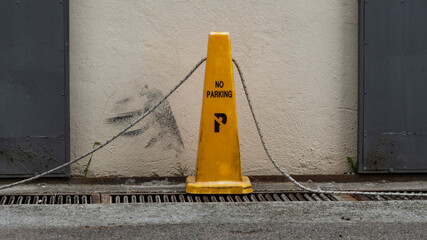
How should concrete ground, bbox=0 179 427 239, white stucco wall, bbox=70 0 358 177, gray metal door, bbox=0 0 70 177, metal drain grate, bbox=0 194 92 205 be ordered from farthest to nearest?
white stucco wall, bbox=70 0 358 177
gray metal door, bbox=0 0 70 177
metal drain grate, bbox=0 194 92 205
concrete ground, bbox=0 179 427 239

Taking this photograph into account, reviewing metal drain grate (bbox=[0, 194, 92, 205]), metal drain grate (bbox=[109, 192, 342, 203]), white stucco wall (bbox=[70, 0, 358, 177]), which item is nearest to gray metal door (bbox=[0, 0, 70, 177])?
white stucco wall (bbox=[70, 0, 358, 177])

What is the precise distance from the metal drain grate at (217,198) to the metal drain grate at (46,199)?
22 centimetres

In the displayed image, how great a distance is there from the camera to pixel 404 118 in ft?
17.6

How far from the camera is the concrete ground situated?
12.2 feet

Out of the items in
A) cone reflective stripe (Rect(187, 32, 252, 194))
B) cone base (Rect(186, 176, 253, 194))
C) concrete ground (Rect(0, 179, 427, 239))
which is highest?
cone reflective stripe (Rect(187, 32, 252, 194))

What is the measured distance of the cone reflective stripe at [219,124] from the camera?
189 inches

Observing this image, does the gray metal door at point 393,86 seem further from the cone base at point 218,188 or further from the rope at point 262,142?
the cone base at point 218,188

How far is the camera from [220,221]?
13.2 feet

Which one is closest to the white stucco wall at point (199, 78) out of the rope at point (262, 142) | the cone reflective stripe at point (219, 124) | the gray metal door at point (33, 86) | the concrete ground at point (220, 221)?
the gray metal door at point (33, 86)

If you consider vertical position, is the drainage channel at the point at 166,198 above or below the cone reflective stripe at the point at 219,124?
below

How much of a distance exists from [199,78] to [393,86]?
64.2 inches

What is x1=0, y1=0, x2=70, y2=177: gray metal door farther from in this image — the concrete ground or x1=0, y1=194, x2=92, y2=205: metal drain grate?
the concrete ground

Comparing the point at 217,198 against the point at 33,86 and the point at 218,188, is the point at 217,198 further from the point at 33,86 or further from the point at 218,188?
the point at 33,86

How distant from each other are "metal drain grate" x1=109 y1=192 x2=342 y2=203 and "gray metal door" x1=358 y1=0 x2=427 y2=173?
790 mm
